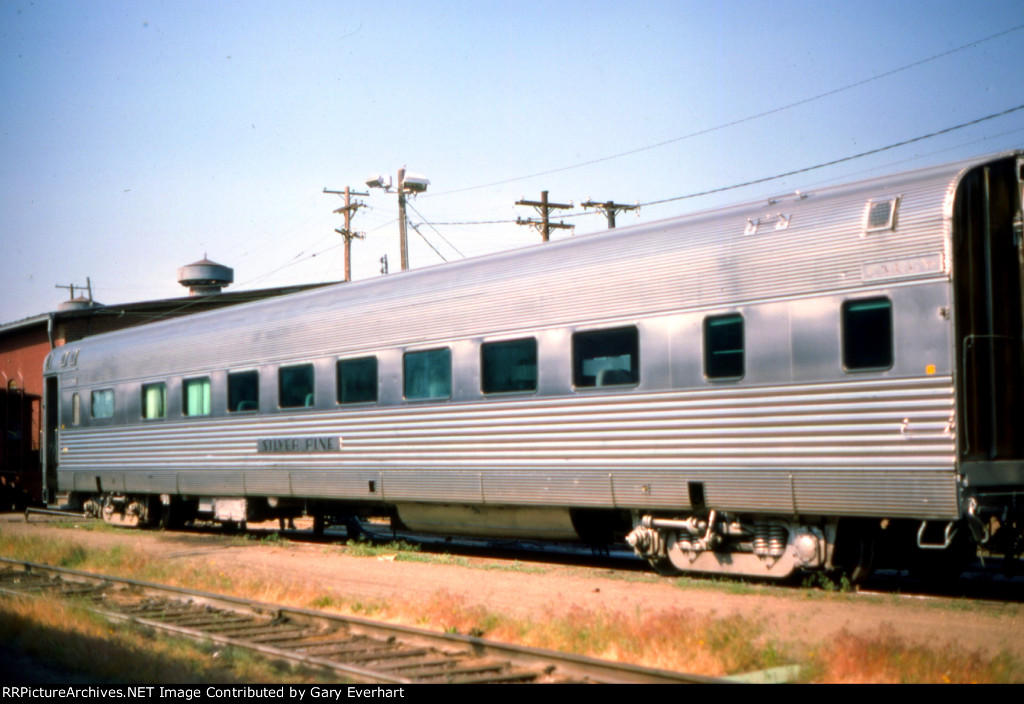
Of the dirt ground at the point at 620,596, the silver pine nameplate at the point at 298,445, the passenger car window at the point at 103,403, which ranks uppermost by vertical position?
the passenger car window at the point at 103,403

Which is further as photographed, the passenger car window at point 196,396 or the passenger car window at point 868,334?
the passenger car window at point 196,396

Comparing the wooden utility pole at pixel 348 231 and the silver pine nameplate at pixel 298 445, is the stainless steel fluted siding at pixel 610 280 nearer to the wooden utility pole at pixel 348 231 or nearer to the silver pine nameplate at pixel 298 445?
the silver pine nameplate at pixel 298 445

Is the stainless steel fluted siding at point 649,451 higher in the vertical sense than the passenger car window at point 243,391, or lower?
lower

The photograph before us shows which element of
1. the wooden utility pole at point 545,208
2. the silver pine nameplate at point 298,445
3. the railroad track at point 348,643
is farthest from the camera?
the wooden utility pole at point 545,208

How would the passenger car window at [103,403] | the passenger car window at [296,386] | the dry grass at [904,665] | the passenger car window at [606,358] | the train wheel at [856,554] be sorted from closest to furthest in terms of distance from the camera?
1. the dry grass at [904,665]
2. the train wheel at [856,554]
3. the passenger car window at [606,358]
4. the passenger car window at [296,386]
5. the passenger car window at [103,403]

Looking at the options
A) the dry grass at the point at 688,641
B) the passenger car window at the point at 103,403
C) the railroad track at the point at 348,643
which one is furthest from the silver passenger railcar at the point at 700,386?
the passenger car window at the point at 103,403

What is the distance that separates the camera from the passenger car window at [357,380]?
45.2 feet

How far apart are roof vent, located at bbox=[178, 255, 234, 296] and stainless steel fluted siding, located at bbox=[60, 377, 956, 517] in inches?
949

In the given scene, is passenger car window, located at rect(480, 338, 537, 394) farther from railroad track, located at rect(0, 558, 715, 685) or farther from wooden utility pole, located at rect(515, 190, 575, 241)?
Answer: wooden utility pole, located at rect(515, 190, 575, 241)

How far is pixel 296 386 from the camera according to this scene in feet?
49.4

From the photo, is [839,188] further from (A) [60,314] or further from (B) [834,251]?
(A) [60,314]

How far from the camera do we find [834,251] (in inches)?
368

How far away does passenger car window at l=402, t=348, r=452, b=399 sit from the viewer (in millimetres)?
12758

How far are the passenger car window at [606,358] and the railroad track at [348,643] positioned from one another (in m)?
3.87
